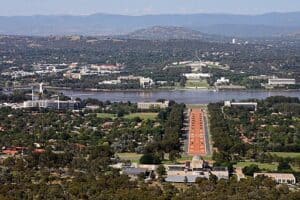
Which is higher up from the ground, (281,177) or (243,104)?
(281,177)

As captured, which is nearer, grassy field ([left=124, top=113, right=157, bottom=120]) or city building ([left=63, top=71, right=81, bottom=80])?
grassy field ([left=124, top=113, right=157, bottom=120])

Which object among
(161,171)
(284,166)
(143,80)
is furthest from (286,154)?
(143,80)

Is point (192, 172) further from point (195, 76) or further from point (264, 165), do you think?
point (195, 76)

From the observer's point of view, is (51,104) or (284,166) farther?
(51,104)

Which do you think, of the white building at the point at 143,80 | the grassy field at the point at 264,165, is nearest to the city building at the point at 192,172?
the grassy field at the point at 264,165

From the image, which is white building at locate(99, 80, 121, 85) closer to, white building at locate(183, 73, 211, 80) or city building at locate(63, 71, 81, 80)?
city building at locate(63, 71, 81, 80)

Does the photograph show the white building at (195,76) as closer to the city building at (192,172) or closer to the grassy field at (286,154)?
the grassy field at (286,154)

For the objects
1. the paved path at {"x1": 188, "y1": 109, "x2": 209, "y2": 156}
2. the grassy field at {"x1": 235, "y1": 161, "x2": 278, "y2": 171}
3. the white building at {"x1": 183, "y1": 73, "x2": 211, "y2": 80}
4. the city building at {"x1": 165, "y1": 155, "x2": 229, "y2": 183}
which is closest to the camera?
the city building at {"x1": 165, "y1": 155, "x2": 229, "y2": 183}

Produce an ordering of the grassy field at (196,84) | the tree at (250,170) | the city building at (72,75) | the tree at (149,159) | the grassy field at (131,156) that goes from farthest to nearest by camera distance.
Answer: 1. the city building at (72,75)
2. the grassy field at (196,84)
3. the grassy field at (131,156)
4. the tree at (149,159)
5. the tree at (250,170)

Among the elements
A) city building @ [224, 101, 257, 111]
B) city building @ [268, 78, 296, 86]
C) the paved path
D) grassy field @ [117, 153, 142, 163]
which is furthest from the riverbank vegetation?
city building @ [268, 78, 296, 86]

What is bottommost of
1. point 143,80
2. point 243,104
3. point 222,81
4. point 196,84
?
point 196,84
